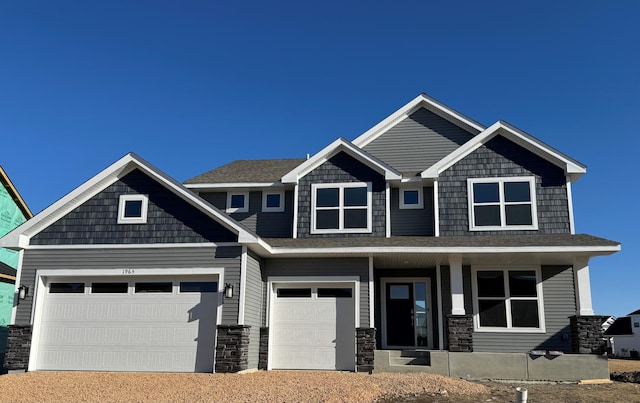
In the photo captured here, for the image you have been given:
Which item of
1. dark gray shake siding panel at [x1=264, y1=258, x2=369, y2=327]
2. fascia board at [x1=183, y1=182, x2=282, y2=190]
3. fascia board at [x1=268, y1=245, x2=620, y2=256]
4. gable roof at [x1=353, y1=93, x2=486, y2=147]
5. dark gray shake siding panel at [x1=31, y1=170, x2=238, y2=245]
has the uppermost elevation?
gable roof at [x1=353, y1=93, x2=486, y2=147]

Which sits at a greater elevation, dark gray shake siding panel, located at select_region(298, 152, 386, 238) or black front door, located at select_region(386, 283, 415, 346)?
dark gray shake siding panel, located at select_region(298, 152, 386, 238)

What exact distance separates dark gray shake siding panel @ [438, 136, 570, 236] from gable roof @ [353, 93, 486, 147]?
2023 mm

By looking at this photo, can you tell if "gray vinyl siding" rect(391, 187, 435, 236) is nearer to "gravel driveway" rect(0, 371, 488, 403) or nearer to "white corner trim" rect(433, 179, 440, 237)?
"white corner trim" rect(433, 179, 440, 237)

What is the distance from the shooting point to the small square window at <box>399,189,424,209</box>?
16.2 meters

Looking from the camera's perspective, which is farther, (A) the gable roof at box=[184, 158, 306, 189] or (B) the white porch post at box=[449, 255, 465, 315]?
(A) the gable roof at box=[184, 158, 306, 189]

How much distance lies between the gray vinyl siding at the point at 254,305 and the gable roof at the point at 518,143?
18.3 ft

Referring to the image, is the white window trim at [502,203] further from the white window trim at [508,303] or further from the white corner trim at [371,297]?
the white corner trim at [371,297]

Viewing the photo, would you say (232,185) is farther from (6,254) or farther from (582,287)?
(6,254)

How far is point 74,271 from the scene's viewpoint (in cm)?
1366

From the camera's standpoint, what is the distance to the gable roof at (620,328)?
42469mm

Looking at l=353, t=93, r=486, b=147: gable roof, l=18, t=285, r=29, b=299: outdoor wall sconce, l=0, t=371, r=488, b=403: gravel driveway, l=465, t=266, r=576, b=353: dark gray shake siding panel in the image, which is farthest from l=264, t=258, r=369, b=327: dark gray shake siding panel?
l=18, t=285, r=29, b=299: outdoor wall sconce

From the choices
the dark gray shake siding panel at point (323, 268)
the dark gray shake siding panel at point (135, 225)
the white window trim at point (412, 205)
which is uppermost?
the white window trim at point (412, 205)

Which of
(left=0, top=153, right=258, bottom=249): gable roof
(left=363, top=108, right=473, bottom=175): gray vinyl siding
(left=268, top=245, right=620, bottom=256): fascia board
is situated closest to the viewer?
(left=268, top=245, right=620, bottom=256): fascia board

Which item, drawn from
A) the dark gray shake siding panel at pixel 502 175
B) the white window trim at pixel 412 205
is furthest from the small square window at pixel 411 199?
the dark gray shake siding panel at pixel 502 175
